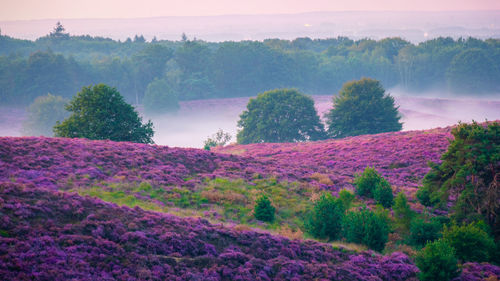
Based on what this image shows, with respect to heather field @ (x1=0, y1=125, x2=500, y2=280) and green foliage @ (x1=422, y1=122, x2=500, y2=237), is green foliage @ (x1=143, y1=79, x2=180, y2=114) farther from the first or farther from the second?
green foliage @ (x1=422, y1=122, x2=500, y2=237)

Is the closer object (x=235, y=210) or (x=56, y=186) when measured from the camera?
(x=56, y=186)

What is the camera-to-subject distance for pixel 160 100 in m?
113

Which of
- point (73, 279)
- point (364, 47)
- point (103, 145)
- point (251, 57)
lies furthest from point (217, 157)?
point (364, 47)

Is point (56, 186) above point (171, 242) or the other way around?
Answer: above

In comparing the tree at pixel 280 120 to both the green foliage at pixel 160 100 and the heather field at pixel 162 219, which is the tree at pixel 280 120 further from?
the green foliage at pixel 160 100

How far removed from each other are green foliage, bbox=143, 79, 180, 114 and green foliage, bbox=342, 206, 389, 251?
98.2 meters

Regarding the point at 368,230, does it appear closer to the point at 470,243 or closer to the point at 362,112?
the point at 470,243

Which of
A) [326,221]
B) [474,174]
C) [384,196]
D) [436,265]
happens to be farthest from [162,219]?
[474,174]

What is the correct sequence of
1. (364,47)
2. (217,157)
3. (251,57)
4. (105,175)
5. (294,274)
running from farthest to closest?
(364,47) → (251,57) → (217,157) → (105,175) → (294,274)

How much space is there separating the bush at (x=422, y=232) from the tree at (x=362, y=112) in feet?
160

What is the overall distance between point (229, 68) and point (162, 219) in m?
123

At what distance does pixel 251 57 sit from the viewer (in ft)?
457

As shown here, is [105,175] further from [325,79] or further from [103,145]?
[325,79]

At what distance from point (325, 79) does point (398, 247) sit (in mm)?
130244
